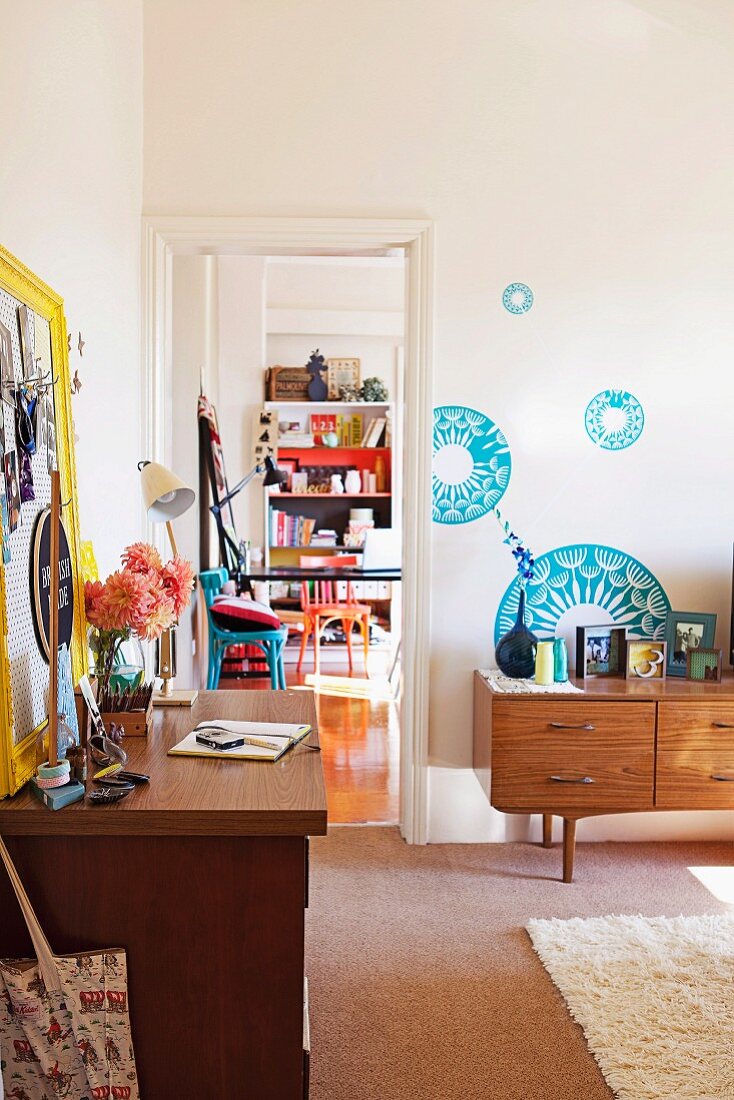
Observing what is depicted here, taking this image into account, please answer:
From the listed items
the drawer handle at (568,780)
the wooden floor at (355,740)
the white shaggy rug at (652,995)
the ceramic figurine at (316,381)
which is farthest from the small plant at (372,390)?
the white shaggy rug at (652,995)

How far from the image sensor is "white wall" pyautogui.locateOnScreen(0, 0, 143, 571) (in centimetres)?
196

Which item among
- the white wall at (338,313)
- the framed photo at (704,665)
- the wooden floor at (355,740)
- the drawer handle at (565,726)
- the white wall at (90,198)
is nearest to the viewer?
the white wall at (90,198)

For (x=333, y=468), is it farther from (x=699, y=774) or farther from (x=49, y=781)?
(x=49, y=781)

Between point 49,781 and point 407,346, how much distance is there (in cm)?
228

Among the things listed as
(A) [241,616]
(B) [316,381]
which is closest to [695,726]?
(A) [241,616]

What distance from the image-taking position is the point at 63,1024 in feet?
4.87

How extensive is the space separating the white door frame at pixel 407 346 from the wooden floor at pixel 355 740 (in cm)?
39

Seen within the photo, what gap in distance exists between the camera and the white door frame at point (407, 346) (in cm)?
329

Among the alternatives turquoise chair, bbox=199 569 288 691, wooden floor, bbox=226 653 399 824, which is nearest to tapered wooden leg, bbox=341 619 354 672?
wooden floor, bbox=226 653 399 824

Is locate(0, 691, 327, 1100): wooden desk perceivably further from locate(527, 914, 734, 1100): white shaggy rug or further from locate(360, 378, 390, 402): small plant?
locate(360, 378, 390, 402): small plant

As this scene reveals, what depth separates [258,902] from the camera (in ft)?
5.11

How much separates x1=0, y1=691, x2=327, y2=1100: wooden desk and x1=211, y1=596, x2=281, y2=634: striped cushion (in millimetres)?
3331

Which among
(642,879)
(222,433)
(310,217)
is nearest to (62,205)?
(310,217)

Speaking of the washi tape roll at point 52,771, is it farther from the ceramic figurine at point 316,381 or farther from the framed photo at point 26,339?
the ceramic figurine at point 316,381
